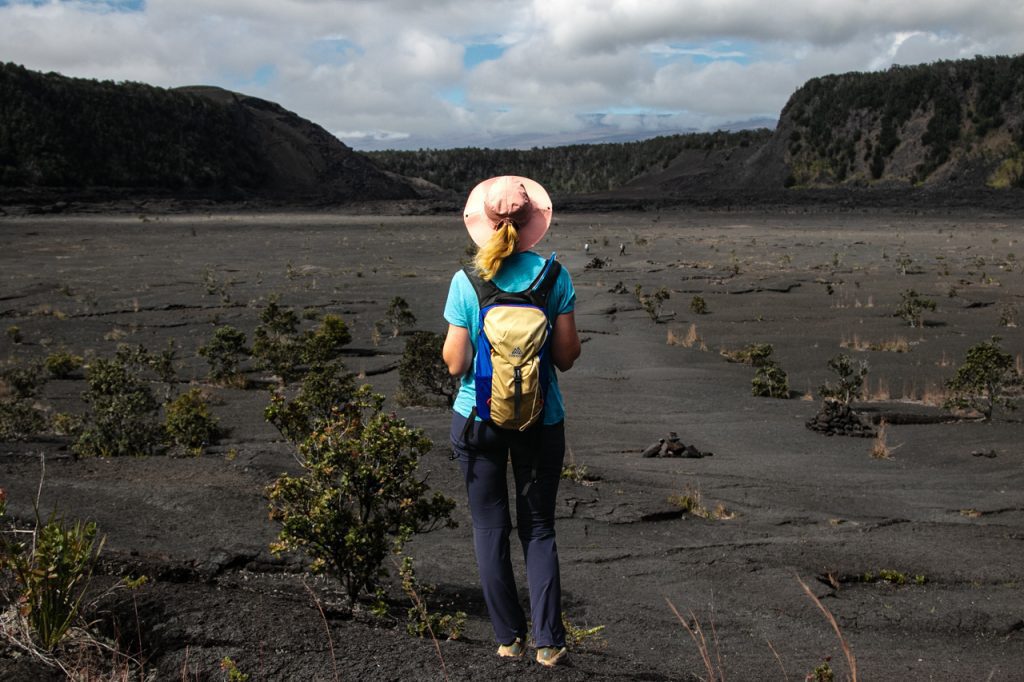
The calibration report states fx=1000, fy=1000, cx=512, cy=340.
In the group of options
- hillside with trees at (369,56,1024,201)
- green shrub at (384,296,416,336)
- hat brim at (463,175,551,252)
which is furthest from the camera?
hillside with trees at (369,56,1024,201)

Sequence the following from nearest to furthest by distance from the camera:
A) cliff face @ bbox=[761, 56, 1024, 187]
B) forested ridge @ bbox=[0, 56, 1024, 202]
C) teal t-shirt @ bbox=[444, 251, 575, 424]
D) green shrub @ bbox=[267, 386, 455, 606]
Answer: teal t-shirt @ bbox=[444, 251, 575, 424] < green shrub @ bbox=[267, 386, 455, 606] < cliff face @ bbox=[761, 56, 1024, 187] < forested ridge @ bbox=[0, 56, 1024, 202]

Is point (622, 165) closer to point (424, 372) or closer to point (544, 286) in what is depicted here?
point (424, 372)

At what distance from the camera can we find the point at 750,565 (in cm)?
562

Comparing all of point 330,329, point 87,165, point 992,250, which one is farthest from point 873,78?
point 330,329

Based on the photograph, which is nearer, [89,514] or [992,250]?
[89,514]

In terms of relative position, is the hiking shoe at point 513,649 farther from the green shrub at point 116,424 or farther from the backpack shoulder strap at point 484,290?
the green shrub at point 116,424

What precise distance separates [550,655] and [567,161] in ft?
355

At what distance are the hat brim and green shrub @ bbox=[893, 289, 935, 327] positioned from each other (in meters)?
15.9

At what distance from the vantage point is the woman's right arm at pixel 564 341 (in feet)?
11.1

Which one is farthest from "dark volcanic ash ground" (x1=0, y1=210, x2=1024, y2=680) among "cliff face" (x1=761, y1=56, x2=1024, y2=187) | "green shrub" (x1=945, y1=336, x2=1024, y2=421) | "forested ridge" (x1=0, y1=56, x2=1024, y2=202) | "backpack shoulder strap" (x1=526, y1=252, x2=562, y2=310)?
"forested ridge" (x1=0, y1=56, x2=1024, y2=202)

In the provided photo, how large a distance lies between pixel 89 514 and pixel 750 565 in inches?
144

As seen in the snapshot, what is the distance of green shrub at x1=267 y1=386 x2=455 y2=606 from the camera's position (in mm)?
4070

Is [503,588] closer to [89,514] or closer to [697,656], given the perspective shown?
[697,656]

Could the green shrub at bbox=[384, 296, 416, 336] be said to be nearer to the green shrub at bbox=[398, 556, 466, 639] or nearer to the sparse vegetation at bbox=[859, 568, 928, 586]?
the sparse vegetation at bbox=[859, 568, 928, 586]
